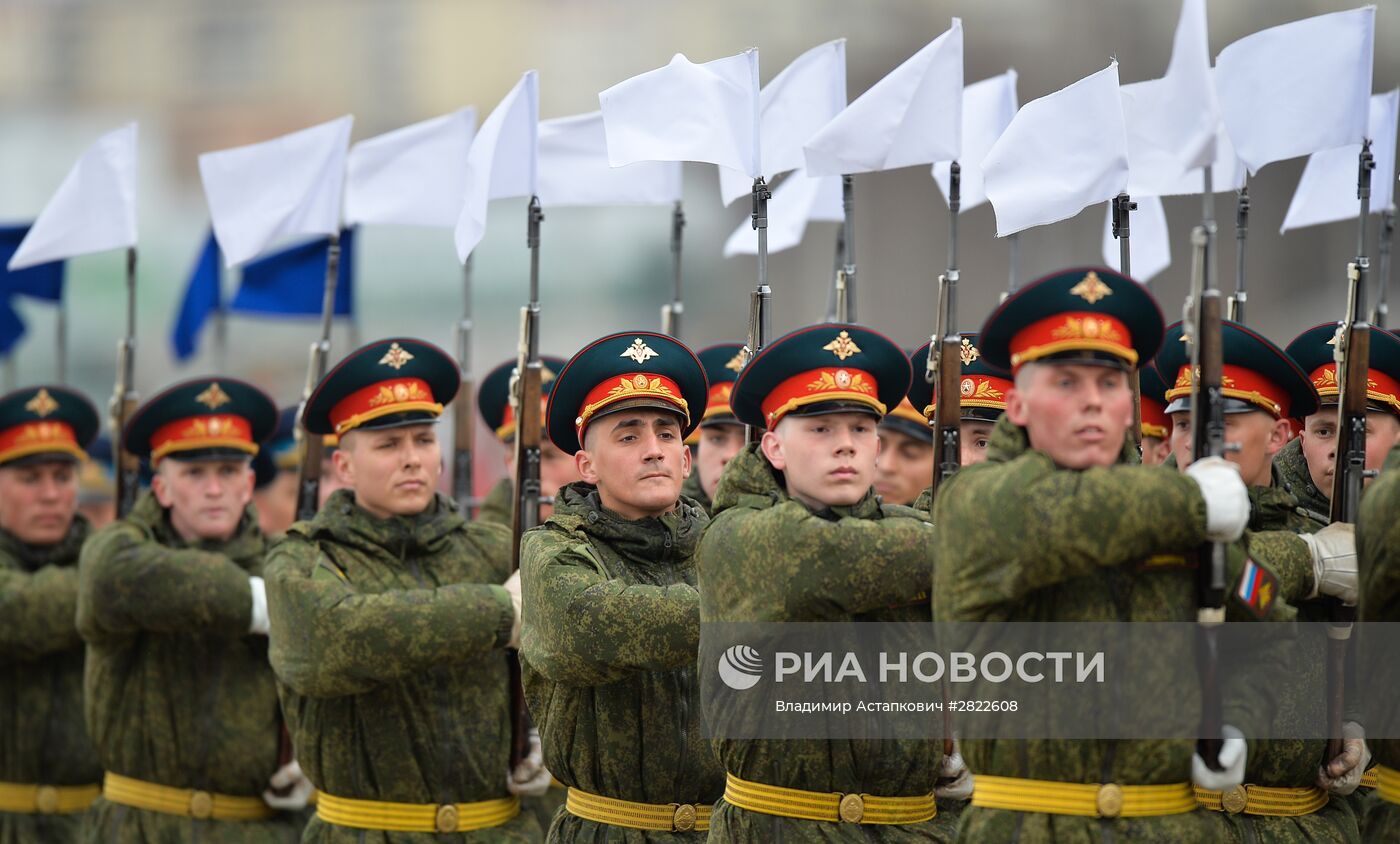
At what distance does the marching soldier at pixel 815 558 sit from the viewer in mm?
6141

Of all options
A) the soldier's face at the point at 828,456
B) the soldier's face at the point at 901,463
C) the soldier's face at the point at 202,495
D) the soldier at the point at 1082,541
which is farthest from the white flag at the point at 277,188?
the soldier at the point at 1082,541

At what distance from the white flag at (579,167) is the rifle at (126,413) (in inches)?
116

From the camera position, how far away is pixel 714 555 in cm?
642

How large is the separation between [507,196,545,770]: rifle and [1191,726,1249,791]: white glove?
139 inches

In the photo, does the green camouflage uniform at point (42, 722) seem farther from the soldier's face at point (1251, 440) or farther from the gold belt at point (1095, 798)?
the gold belt at point (1095, 798)

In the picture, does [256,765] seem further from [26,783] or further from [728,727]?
[728,727]

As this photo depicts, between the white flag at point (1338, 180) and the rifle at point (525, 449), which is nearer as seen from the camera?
the rifle at point (525, 449)

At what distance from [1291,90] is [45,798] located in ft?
24.5

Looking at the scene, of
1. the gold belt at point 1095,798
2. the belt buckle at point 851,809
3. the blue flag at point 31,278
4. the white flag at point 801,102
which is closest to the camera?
the gold belt at point 1095,798

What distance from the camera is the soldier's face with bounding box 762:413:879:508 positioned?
6.32 m

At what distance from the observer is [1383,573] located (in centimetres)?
594

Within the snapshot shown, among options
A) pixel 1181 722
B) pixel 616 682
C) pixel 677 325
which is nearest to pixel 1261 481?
pixel 1181 722

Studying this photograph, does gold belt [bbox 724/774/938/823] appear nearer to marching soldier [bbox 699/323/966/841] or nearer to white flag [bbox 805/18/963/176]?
marching soldier [bbox 699/323/966/841]

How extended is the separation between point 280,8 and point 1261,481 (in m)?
24.1
